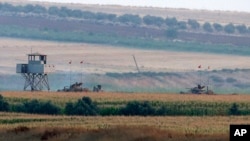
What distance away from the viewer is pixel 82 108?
8519cm

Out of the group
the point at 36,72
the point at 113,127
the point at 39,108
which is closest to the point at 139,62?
the point at 36,72

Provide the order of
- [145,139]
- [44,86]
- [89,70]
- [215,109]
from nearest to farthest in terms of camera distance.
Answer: [145,139] → [215,109] → [44,86] → [89,70]

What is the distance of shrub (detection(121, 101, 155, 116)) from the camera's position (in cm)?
8450

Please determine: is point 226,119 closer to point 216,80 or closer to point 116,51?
point 216,80

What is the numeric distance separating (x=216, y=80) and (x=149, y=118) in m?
→ 67.5

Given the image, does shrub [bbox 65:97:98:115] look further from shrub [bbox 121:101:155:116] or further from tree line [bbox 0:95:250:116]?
shrub [bbox 121:101:155:116]

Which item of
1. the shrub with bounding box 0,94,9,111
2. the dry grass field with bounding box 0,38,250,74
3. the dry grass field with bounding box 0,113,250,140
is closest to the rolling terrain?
the dry grass field with bounding box 0,113,250,140

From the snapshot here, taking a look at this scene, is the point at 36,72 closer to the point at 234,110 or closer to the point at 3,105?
the point at 3,105

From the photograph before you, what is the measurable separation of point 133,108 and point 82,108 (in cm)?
295

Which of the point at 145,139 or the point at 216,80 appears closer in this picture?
the point at 145,139

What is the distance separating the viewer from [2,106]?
290ft

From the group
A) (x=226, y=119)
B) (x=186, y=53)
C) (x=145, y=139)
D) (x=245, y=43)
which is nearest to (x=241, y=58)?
(x=186, y=53)

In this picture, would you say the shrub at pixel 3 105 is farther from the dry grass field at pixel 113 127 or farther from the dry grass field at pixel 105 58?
the dry grass field at pixel 105 58

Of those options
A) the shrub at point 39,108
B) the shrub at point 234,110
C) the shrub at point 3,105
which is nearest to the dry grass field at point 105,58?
the shrub at point 3,105
